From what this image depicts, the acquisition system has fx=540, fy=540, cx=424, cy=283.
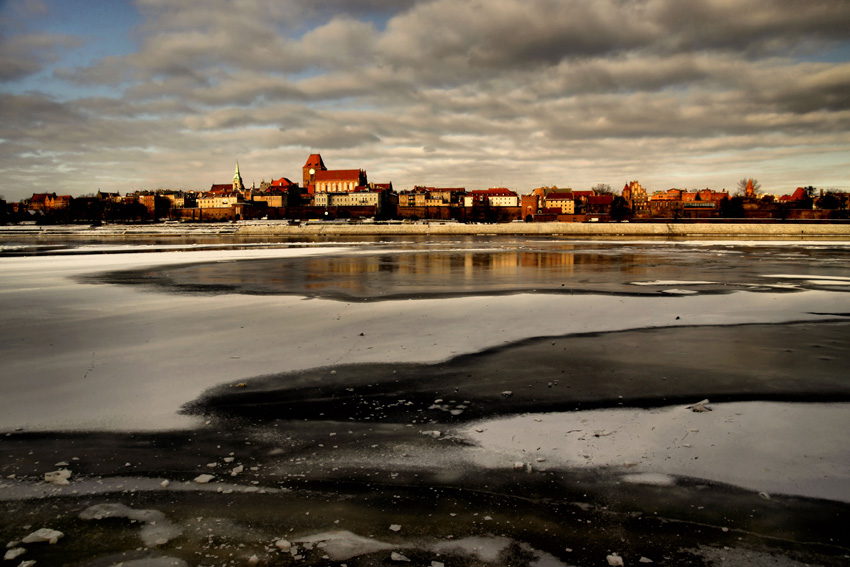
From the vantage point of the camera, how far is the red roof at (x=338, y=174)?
187m

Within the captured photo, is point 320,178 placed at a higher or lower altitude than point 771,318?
higher

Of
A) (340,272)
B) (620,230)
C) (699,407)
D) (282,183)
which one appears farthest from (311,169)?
(699,407)

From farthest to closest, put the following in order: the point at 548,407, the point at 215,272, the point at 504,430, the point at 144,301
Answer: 1. the point at 215,272
2. the point at 144,301
3. the point at 548,407
4. the point at 504,430

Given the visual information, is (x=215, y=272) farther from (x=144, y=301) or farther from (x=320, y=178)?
(x=320, y=178)

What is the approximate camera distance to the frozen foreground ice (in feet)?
12.4

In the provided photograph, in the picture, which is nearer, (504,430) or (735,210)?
(504,430)

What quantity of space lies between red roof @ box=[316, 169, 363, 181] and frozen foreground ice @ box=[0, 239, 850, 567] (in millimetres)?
179459

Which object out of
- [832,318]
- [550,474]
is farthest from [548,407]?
[832,318]

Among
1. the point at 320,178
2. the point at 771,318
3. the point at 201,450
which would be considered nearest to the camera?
the point at 201,450

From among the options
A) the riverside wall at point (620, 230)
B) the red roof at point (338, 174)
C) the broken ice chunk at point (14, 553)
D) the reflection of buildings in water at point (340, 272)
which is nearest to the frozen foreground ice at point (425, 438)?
the broken ice chunk at point (14, 553)

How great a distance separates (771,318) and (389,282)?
10657mm

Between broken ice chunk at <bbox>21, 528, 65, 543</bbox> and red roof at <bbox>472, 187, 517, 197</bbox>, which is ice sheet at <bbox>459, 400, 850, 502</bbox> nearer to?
broken ice chunk at <bbox>21, 528, 65, 543</bbox>

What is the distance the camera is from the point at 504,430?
561 cm

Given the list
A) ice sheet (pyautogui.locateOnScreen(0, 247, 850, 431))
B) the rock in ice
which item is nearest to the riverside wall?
ice sheet (pyautogui.locateOnScreen(0, 247, 850, 431))
